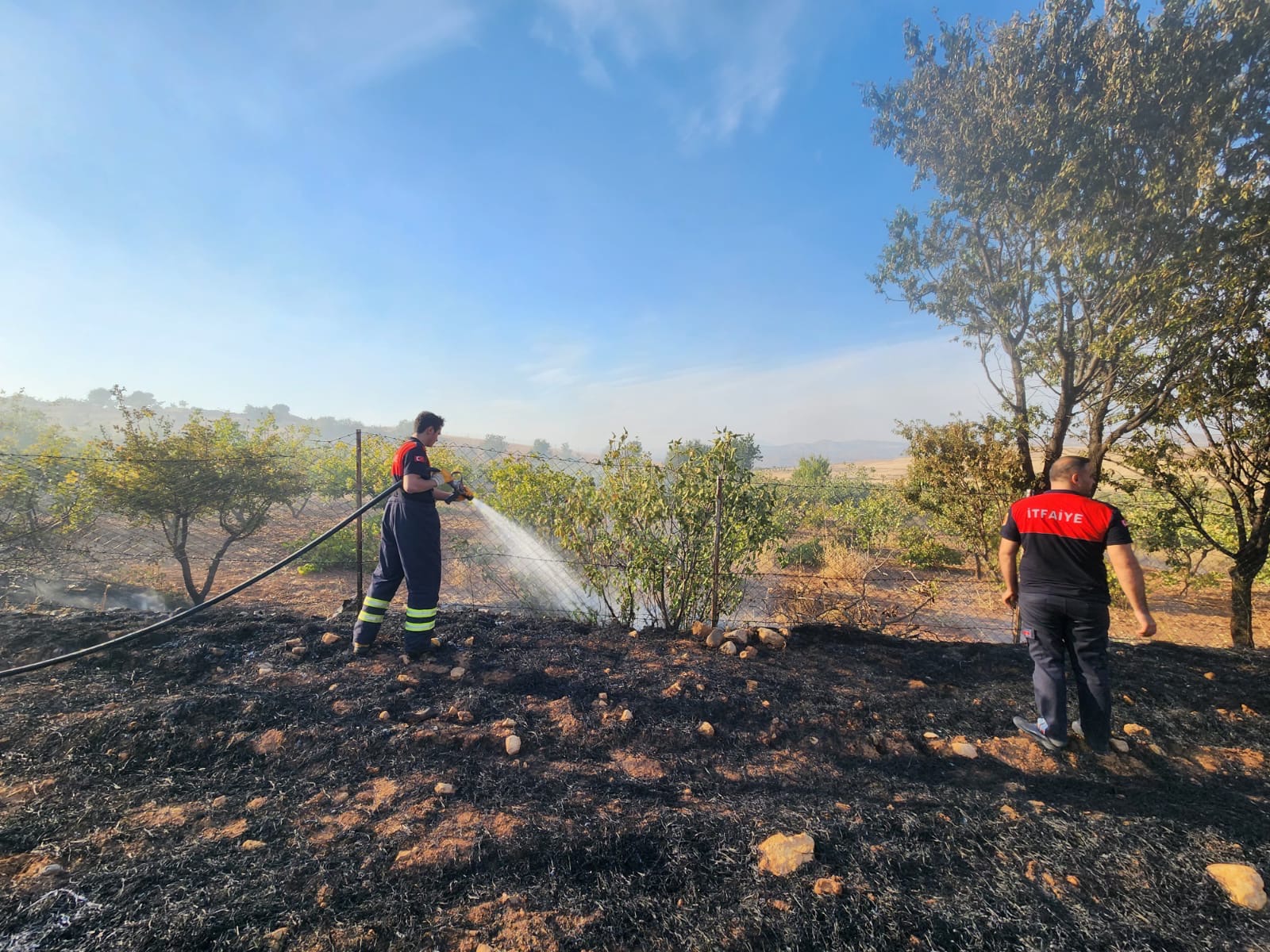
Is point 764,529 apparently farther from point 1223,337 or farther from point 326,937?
point 1223,337

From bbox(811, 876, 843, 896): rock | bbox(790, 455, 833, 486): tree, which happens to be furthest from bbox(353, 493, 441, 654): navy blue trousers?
bbox(790, 455, 833, 486): tree

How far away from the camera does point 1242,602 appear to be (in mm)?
5008

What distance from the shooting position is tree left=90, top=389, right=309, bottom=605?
6.28 metres

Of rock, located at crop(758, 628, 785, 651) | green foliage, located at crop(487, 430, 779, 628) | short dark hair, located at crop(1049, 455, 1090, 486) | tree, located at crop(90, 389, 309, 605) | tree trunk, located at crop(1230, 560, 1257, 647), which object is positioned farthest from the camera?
tree, located at crop(90, 389, 309, 605)

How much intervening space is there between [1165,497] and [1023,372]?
247 cm

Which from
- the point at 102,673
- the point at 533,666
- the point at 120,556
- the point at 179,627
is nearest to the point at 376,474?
the point at 120,556

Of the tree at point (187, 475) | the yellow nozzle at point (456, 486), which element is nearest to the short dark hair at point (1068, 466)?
the yellow nozzle at point (456, 486)

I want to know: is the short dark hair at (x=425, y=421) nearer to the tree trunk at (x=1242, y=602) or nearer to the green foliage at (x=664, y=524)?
the green foliage at (x=664, y=524)

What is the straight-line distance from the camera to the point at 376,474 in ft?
37.9

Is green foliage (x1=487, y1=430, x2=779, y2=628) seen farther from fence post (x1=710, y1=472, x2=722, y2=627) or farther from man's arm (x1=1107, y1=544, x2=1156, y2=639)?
man's arm (x1=1107, y1=544, x2=1156, y2=639)

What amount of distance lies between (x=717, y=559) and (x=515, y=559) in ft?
15.8

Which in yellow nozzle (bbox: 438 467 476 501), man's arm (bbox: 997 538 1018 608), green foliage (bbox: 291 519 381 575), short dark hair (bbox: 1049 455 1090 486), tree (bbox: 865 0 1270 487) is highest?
tree (bbox: 865 0 1270 487)

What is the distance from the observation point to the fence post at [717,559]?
14.6ft

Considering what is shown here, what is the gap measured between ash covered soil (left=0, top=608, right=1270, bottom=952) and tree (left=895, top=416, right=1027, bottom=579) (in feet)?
7.30
